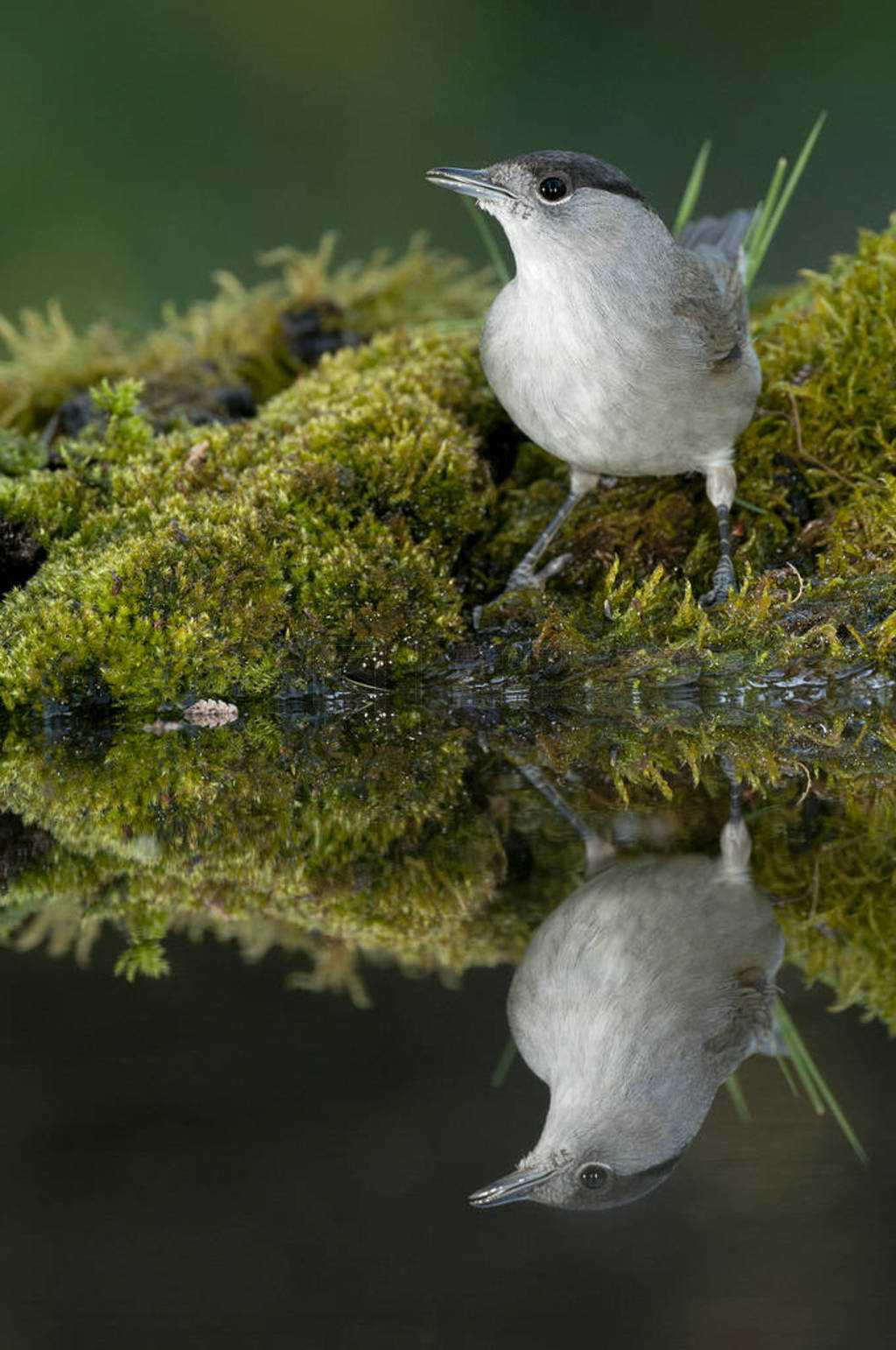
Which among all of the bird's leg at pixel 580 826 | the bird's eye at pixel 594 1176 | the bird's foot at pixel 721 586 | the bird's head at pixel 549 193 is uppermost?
the bird's head at pixel 549 193

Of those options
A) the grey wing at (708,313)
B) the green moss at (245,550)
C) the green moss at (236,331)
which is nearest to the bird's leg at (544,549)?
the green moss at (245,550)

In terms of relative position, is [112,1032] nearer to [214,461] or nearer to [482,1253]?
[482,1253]

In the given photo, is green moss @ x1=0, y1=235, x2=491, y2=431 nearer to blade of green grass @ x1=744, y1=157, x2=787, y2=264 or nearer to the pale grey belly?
blade of green grass @ x1=744, y1=157, x2=787, y2=264

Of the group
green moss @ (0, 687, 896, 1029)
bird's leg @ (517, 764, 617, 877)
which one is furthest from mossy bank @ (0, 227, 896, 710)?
bird's leg @ (517, 764, 617, 877)

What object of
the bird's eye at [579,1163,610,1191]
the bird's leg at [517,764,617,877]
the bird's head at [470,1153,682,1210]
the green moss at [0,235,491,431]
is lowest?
the green moss at [0,235,491,431]

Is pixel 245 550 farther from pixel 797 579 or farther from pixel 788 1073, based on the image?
pixel 788 1073

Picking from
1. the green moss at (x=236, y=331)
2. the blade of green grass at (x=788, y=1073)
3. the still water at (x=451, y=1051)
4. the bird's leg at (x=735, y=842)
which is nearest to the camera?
the still water at (x=451, y=1051)

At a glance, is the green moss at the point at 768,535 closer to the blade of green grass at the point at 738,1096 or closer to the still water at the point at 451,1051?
the still water at the point at 451,1051

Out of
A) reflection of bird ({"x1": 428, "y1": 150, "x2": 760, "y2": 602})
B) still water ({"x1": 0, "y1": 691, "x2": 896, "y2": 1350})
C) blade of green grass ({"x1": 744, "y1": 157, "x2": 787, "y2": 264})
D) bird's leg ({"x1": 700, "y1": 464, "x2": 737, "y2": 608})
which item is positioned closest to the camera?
still water ({"x1": 0, "y1": 691, "x2": 896, "y2": 1350})
